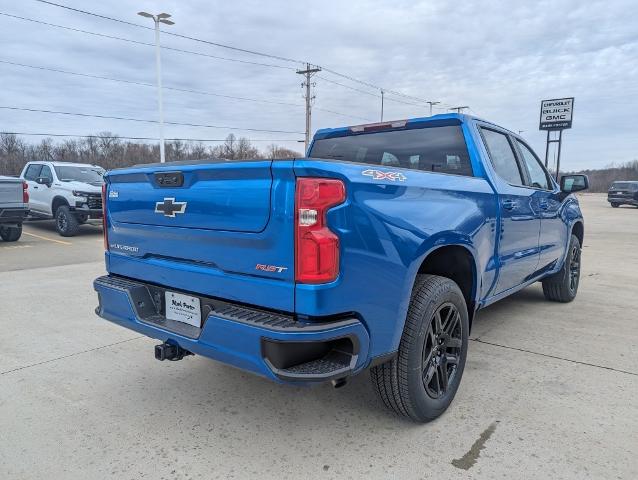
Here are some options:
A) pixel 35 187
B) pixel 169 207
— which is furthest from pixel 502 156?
pixel 35 187

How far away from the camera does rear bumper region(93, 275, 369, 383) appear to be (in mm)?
2066

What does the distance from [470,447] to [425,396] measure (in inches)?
13.6

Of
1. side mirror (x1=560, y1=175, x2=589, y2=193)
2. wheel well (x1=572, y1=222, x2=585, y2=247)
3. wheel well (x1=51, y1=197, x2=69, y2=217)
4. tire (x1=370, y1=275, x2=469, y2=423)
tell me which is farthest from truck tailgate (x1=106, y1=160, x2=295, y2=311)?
wheel well (x1=51, y1=197, x2=69, y2=217)

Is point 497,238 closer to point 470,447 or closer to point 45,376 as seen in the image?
point 470,447

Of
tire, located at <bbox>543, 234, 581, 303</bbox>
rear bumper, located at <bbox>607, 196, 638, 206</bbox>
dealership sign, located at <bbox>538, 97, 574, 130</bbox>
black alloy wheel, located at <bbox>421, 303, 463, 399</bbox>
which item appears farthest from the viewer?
rear bumper, located at <bbox>607, 196, 638, 206</bbox>

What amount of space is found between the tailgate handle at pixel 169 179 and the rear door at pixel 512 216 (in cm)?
230

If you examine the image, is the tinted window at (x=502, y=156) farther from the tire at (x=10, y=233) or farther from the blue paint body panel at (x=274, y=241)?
the tire at (x=10, y=233)

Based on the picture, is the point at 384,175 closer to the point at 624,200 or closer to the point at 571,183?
the point at 571,183

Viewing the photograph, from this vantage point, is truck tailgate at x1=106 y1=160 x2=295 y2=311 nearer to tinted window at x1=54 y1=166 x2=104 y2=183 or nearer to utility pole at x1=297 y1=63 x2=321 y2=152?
tinted window at x1=54 y1=166 x2=104 y2=183

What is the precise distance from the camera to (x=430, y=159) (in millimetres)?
3725

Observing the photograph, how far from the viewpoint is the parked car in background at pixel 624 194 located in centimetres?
3006

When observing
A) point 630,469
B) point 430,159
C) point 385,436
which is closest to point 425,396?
point 385,436

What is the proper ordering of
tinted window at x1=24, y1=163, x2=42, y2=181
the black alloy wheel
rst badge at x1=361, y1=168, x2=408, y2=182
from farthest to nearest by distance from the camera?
tinted window at x1=24, y1=163, x2=42, y2=181, the black alloy wheel, rst badge at x1=361, y1=168, x2=408, y2=182

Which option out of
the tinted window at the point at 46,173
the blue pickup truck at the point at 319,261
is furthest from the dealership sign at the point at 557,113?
the blue pickup truck at the point at 319,261
